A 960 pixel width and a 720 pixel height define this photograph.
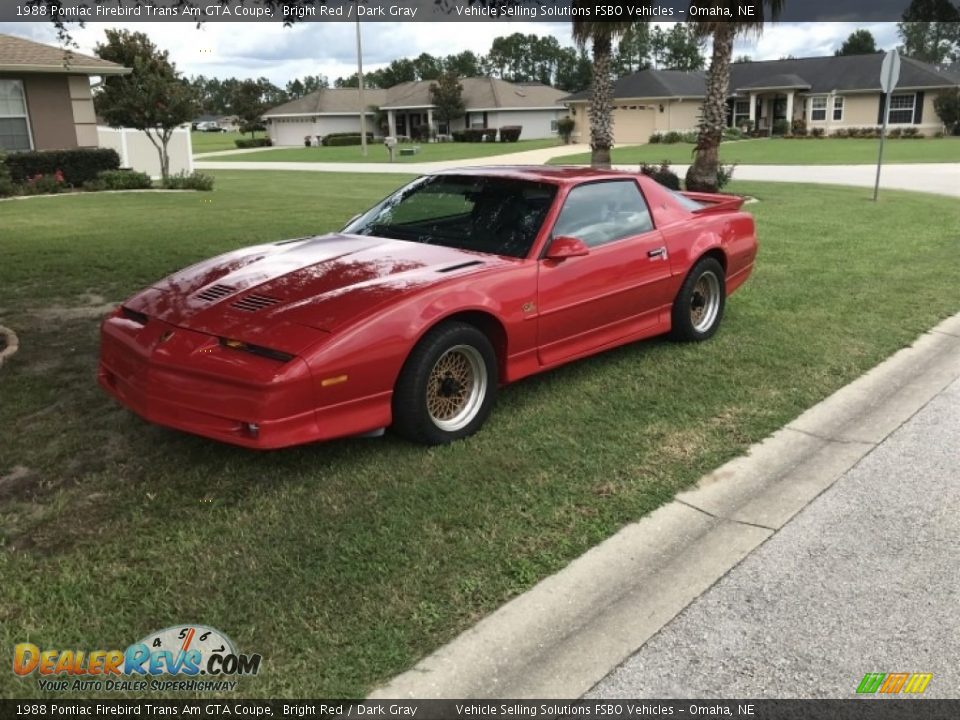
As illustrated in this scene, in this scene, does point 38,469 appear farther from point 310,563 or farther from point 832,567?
point 832,567

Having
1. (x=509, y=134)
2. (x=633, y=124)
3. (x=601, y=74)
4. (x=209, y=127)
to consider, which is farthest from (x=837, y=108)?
(x=209, y=127)

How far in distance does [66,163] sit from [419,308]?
18.3 meters

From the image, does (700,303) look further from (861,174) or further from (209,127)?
(209,127)

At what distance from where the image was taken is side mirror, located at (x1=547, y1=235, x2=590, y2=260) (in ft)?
15.5

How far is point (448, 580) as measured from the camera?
122 inches

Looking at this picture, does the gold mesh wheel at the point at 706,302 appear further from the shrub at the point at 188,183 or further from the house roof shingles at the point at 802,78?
the house roof shingles at the point at 802,78

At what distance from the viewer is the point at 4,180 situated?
1744cm

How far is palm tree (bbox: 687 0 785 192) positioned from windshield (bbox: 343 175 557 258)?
468 inches

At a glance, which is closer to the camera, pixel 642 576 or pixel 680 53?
pixel 642 576

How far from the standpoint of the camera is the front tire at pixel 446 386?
159 inches

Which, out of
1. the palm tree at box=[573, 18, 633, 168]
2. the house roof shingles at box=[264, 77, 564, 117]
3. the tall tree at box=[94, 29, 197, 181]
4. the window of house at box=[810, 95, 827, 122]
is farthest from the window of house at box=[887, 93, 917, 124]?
the tall tree at box=[94, 29, 197, 181]

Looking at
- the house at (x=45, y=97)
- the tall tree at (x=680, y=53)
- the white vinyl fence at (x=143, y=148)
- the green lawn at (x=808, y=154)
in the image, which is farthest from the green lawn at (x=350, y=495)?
the tall tree at (x=680, y=53)

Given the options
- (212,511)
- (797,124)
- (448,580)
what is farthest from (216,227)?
(797,124)

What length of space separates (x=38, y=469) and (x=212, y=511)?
3.56 ft
